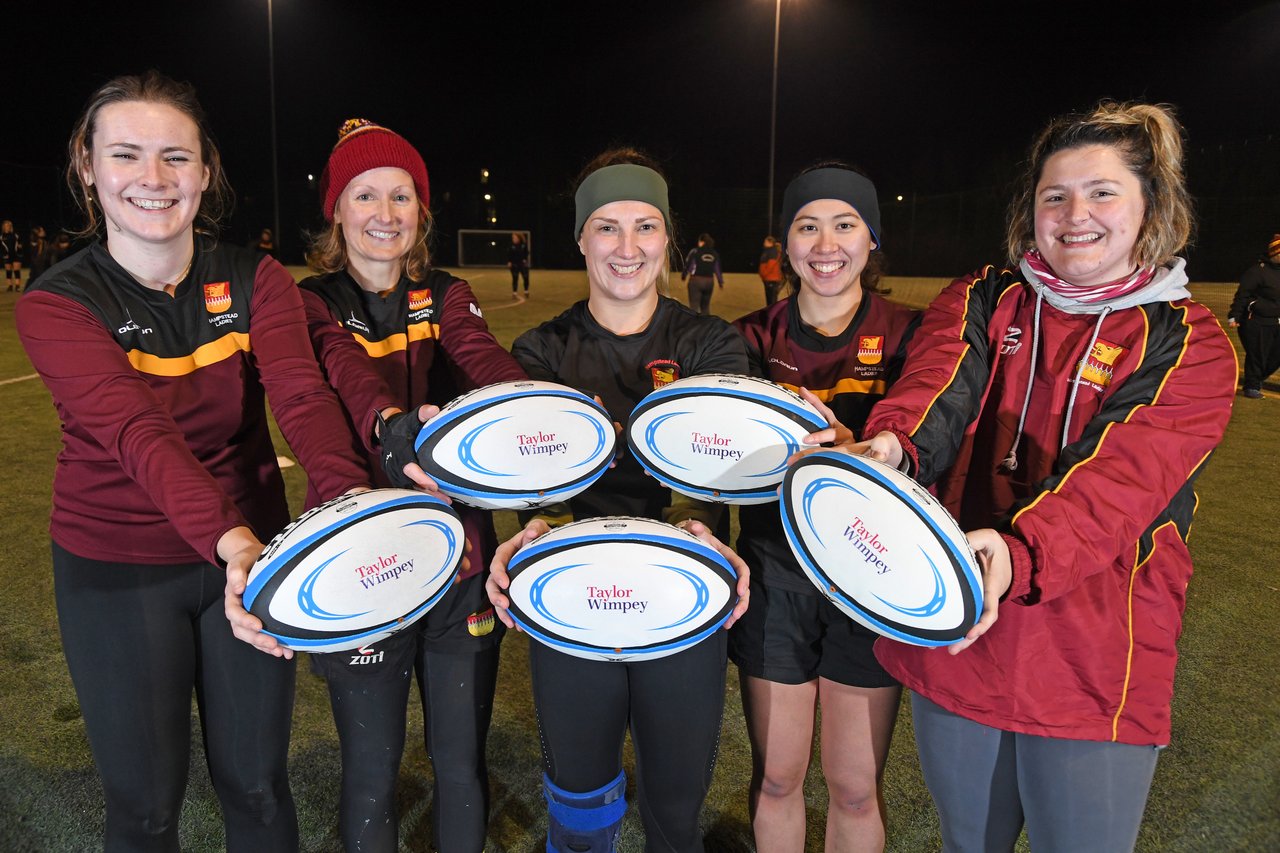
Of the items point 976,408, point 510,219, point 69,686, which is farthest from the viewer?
point 510,219

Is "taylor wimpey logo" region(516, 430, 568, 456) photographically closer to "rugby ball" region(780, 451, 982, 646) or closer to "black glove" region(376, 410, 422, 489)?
"black glove" region(376, 410, 422, 489)

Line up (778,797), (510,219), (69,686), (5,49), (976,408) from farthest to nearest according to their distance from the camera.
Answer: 1. (510,219)
2. (5,49)
3. (69,686)
4. (778,797)
5. (976,408)

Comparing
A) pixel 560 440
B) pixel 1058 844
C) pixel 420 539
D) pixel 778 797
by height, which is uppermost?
pixel 560 440

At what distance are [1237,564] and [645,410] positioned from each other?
3957 mm

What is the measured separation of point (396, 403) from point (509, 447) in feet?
1.43

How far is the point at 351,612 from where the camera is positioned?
155 centimetres

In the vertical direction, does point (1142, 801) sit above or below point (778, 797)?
above

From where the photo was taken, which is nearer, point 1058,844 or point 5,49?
point 1058,844

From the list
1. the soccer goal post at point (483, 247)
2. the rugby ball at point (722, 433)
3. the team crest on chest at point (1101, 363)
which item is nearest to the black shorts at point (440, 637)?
the rugby ball at point (722, 433)

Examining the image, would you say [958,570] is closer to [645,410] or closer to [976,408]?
[976,408]

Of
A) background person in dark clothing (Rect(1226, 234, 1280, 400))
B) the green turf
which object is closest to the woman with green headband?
the green turf

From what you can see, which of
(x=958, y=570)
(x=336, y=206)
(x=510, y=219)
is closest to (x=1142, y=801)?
(x=958, y=570)

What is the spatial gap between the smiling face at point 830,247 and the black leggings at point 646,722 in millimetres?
907

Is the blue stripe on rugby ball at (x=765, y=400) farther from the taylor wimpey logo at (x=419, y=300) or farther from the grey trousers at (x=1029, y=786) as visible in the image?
the taylor wimpey logo at (x=419, y=300)
